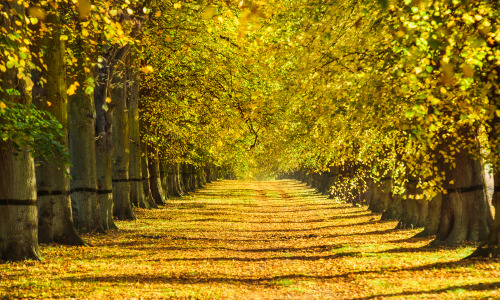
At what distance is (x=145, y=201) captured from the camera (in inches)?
1312

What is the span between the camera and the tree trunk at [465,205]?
1655cm

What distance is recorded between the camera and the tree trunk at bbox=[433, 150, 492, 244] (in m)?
16.5

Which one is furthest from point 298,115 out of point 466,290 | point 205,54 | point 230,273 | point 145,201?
point 145,201

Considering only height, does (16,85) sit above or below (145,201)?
above

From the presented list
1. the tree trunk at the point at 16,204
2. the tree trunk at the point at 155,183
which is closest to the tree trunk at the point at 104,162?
the tree trunk at the point at 16,204

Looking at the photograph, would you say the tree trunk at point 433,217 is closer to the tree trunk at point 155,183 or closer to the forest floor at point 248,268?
→ the forest floor at point 248,268

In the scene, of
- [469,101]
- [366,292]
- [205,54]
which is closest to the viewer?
[469,101]

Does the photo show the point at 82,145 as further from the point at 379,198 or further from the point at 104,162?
the point at 379,198

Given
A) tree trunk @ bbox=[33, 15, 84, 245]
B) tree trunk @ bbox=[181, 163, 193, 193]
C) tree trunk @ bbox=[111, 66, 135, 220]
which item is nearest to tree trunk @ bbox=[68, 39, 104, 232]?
tree trunk @ bbox=[33, 15, 84, 245]

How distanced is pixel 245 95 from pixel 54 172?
8.77 m

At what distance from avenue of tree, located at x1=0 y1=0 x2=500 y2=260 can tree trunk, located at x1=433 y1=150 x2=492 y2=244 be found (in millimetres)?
46

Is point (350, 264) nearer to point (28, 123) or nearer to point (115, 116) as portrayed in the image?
point (28, 123)

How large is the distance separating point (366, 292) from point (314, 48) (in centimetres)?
578

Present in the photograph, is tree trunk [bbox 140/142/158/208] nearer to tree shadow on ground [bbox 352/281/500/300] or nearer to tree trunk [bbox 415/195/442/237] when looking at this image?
tree trunk [bbox 415/195/442/237]
